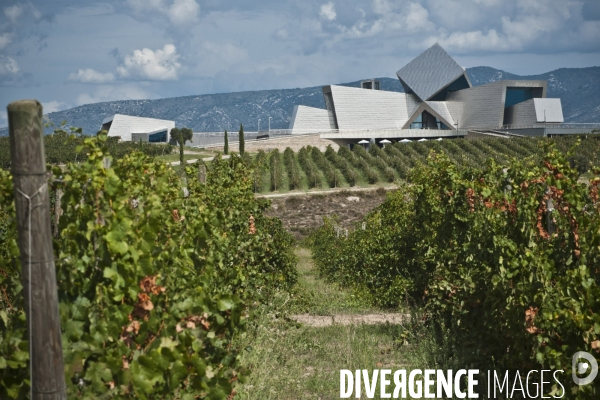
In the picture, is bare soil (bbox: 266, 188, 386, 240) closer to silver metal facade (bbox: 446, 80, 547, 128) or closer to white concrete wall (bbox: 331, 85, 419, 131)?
white concrete wall (bbox: 331, 85, 419, 131)

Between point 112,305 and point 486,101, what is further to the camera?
point 486,101

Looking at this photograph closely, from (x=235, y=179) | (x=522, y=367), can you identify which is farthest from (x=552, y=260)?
(x=235, y=179)

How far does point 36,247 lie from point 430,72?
247 feet

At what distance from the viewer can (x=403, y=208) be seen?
Result: 12094 millimetres

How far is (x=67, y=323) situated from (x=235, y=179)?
6199 mm

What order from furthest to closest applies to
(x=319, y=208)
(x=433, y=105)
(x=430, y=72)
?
1. (x=430, y=72)
2. (x=433, y=105)
3. (x=319, y=208)

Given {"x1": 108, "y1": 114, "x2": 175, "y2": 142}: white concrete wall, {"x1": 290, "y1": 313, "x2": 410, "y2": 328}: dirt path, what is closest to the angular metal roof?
{"x1": 108, "y1": 114, "x2": 175, "y2": 142}: white concrete wall

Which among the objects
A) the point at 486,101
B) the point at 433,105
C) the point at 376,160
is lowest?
the point at 376,160

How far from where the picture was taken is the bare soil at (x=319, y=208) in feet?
100

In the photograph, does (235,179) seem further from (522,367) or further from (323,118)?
(323,118)

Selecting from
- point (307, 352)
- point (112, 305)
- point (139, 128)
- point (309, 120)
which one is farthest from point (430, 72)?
point (112, 305)

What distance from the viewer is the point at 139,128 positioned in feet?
242

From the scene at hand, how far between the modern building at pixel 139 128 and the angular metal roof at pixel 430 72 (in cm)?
2369

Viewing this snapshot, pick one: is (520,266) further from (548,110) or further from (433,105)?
(433,105)
